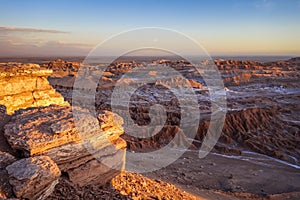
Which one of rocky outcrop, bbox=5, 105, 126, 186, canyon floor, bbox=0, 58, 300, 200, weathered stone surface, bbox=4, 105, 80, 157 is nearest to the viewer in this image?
weathered stone surface, bbox=4, 105, 80, 157

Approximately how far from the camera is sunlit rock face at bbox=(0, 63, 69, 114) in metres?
7.16

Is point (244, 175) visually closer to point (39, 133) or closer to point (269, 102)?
point (39, 133)

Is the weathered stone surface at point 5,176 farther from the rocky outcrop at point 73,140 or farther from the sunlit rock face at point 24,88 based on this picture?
the sunlit rock face at point 24,88

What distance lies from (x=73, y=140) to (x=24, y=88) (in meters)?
3.57

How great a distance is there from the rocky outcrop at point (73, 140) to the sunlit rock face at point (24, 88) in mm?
1672

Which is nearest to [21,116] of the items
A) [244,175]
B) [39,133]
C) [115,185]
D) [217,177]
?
[39,133]

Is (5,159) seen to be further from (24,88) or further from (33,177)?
(24,88)

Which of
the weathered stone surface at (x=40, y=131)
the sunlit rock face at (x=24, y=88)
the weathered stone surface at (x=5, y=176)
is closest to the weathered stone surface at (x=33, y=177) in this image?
the weathered stone surface at (x=5, y=176)

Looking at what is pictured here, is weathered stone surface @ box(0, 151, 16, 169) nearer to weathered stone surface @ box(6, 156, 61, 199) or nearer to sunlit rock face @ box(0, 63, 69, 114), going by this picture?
weathered stone surface @ box(6, 156, 61, 199)

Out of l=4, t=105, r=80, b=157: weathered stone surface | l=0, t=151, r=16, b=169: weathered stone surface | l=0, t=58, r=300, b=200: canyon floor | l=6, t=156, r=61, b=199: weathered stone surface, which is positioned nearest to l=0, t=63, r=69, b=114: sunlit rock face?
l=0, t=58, r=300, b=200: canyon floor

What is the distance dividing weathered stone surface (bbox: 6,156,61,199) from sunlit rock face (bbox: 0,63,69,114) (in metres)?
3.37

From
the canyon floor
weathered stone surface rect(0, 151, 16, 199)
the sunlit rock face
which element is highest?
the sunlit rock face

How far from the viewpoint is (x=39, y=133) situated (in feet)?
15.3

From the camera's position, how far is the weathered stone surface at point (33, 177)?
3701mm
